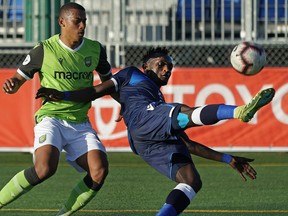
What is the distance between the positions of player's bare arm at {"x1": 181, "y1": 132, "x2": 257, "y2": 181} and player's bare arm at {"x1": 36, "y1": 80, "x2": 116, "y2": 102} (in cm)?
78

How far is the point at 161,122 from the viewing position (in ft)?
27.3

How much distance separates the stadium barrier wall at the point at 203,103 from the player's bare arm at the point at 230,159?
333 inches

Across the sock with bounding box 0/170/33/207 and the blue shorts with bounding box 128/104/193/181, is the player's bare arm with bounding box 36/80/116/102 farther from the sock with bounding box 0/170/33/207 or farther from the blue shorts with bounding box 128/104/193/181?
the sock with bounding box 0/170/33/207

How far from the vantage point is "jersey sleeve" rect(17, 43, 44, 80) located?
9.31 m

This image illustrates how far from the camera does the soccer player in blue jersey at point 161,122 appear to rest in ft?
26.7

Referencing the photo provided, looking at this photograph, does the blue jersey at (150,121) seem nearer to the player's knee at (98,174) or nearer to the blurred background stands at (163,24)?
the player's knee at (98,174)

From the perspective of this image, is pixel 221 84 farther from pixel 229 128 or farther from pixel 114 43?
pixel 114 43

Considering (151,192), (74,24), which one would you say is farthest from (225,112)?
(151,192)

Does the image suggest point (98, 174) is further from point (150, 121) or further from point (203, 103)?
point (203, 103)

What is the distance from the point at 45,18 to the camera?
19.4 m

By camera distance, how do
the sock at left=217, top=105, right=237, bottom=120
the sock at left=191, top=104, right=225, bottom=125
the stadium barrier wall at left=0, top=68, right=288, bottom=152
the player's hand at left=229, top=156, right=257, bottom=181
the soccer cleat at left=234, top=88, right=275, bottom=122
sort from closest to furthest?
the soccer cleat at left=234, top=88, right=275, bottom=122 < the sock at left=217, top=105, right=237, bottom=120 < the sock at left=191, top=104, right=225, bottom=125 < the player's hand at left=229, top=156, right=257, bottom=181 < the stadium barrier wall at left=0, top=68, right=288, bottom=152

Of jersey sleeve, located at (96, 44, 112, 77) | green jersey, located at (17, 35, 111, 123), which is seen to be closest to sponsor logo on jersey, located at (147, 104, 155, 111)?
green jersey, located at (17, 35, 111, 123)

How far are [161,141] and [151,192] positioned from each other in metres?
3.90

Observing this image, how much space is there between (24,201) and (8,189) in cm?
238
